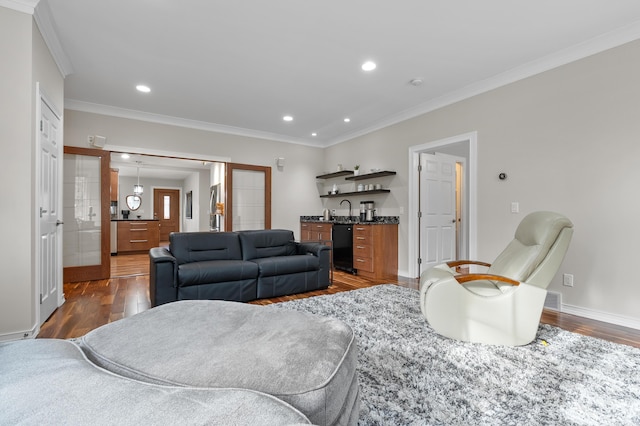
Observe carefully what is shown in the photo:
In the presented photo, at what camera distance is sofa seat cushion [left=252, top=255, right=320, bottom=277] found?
143 inches

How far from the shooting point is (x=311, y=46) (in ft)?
9.96

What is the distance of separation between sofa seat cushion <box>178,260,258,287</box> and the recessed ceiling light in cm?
264

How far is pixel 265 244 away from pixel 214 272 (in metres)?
Answer: 1.00

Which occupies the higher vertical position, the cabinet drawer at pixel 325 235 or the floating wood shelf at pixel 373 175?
the floating wood shelf at pixel 373 175

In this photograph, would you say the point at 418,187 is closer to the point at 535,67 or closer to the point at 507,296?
the point at 535,67

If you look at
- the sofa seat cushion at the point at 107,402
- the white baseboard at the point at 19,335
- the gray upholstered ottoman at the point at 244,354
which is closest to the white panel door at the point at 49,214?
the white baseboard at the point at 19,335

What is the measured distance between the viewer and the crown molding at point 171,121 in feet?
15.0

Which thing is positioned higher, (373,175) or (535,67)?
(535,67)

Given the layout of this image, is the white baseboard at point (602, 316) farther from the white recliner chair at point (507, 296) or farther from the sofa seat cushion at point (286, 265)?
the sofa seat cushion at point (286, 265)

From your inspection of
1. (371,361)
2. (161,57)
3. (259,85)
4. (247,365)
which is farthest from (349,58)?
(247,365)

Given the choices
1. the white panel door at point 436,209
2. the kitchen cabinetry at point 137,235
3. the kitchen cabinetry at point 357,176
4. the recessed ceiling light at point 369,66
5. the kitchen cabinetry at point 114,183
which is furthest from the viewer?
the kitchen cabinetry at point 114,183

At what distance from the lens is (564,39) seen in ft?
9.50

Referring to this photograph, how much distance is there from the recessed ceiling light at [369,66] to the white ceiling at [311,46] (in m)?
0.07

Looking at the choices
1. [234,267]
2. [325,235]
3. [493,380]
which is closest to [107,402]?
[493,380]
